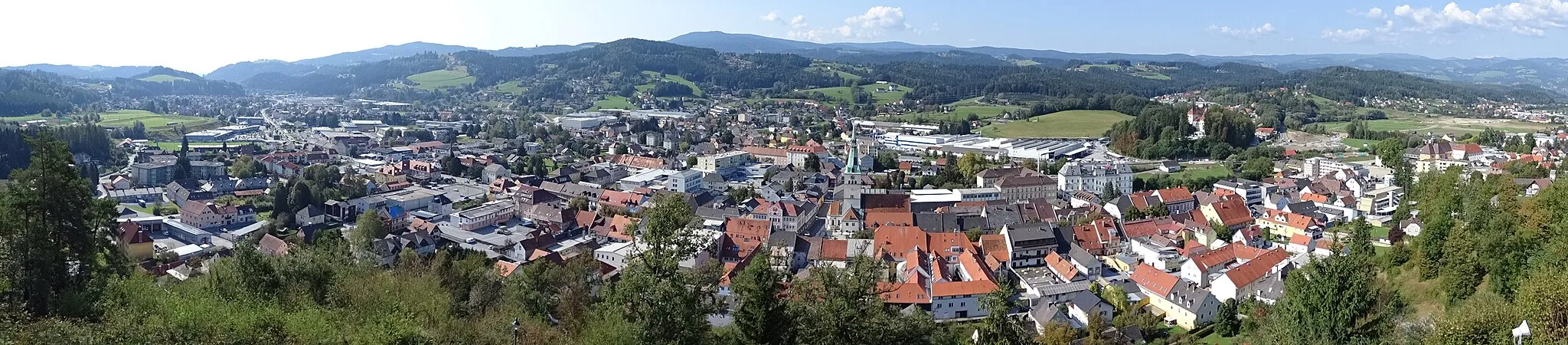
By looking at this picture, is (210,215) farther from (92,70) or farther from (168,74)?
(92,70)

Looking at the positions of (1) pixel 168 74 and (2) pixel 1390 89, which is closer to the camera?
(2) pixel 1390 89

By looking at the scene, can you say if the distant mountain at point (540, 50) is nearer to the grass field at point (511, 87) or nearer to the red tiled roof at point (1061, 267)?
the grass field at point (511, 87)

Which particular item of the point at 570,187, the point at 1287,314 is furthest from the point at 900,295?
the point at 570,187

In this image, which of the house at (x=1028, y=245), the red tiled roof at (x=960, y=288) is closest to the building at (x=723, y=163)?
the house at (x=1028, y=245)

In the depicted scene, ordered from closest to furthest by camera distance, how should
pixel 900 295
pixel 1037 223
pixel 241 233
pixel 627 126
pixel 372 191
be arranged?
pixel 900 295 < pixel 1037 223 < pixel 241 233 < pixel 372 191 < pixel 627 126

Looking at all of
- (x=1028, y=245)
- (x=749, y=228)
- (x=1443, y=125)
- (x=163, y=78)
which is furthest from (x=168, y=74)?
(x=1443, y=125)

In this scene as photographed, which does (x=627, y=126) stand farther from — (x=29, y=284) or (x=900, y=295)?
(x=29, y=284)
